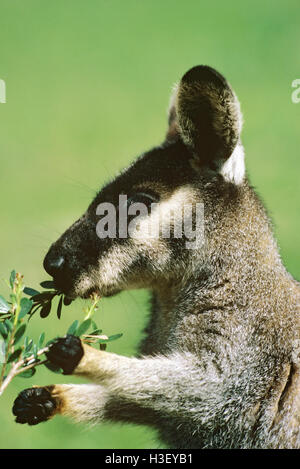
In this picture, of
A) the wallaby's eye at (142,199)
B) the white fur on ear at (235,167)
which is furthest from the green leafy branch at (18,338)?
the white fur on ear at (235,167)

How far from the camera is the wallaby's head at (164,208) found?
4.77m

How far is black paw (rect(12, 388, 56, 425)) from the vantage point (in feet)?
14.5

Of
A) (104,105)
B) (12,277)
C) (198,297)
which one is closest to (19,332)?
(12,277)

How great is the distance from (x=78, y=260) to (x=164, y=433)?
1.08 m

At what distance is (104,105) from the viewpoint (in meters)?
14.9

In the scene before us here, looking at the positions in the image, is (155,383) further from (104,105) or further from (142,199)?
(104,105)

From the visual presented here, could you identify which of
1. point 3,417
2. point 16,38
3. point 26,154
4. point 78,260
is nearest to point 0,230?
point 26,154

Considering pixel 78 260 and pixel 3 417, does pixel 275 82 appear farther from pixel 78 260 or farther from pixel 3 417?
pixel 78 260

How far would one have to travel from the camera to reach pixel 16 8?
59.2 feet

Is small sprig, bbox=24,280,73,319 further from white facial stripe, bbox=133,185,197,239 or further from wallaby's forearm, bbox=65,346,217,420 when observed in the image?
white facial stripe, bbox=133,185,197,239

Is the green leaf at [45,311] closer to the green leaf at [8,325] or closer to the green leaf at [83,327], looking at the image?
the green leaf at [83,327]

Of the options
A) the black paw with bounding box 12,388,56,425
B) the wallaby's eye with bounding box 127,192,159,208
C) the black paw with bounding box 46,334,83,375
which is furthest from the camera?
the wallaby's eye with bounding box 127,192,159,208

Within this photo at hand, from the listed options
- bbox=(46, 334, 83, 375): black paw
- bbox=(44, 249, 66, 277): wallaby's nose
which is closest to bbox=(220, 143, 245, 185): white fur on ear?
bbox=(44, 249, 66, 277): wallaby's nose

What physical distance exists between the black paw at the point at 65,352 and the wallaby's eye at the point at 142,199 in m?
1.02
